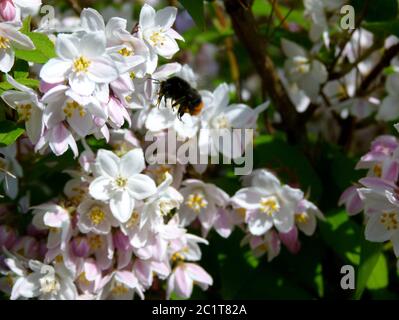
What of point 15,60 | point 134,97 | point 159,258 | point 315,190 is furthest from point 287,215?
point 15,60

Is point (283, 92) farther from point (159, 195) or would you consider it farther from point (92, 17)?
point (92, 17)

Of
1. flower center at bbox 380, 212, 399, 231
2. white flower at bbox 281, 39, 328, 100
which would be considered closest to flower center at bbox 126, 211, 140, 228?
flower center at bbox 380, 212, 399, 231

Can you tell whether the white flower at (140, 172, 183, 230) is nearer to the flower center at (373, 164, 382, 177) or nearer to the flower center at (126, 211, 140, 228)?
the flower center at (126, 211, 140, 228)

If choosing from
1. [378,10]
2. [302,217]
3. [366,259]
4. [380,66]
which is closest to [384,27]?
[378,10]

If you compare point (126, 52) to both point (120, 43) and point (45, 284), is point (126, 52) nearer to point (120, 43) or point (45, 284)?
point (120, 43)

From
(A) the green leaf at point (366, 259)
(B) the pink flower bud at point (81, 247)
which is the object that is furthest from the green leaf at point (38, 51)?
(A) the green leaf at point (366, 259)
